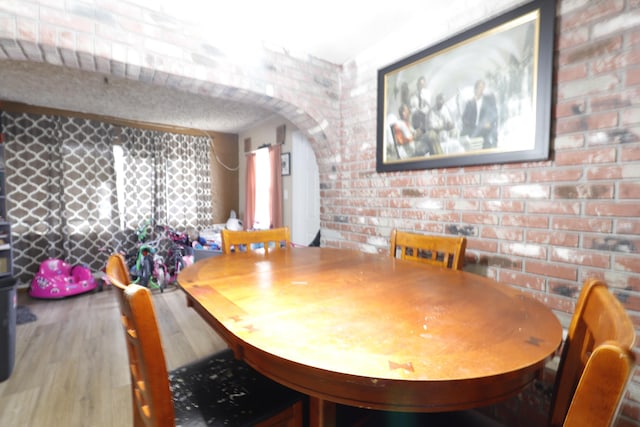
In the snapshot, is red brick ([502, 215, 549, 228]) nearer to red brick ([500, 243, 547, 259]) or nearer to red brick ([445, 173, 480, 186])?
red brick ([500, 243, 547, 259])

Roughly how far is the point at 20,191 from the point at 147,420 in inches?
188

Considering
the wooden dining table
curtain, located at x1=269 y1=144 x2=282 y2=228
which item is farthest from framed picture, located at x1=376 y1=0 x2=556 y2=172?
curtain, located at x1=269 y1=144 x2=282 y2=228

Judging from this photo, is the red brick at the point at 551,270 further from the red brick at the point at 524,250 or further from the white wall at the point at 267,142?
the white wall at the point at 267,142

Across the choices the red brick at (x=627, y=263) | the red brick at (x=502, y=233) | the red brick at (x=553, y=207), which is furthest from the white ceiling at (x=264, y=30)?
the red brick at (x=627, y=263)

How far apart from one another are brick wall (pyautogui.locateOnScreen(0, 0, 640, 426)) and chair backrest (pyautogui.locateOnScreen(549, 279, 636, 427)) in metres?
0.78

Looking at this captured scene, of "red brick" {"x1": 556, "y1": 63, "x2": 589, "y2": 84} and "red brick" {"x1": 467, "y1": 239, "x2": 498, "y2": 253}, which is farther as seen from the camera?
"red brick" {"x1": 467, "y1": 239, "x2": 498, "y2": 253}

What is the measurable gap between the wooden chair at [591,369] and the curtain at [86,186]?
4728 mm

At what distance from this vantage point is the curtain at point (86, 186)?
156 inches

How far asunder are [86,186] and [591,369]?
5490mm

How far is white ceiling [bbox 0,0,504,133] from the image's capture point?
74.0 inches

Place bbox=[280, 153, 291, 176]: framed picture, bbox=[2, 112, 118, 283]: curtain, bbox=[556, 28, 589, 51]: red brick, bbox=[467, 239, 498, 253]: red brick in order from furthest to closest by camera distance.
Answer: bbox=[280, 153, 291, 176]: framed picture → bbox=[2, 112, 118, 283]: curtain → bbox=[467, 239, 498, 253]: red brick → bbox=[556, 28, 589, 51]: red brick

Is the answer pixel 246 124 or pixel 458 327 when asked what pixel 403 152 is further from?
pixel 246 124

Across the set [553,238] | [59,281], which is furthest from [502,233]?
[59,281]

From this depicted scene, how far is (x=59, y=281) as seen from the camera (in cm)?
357
